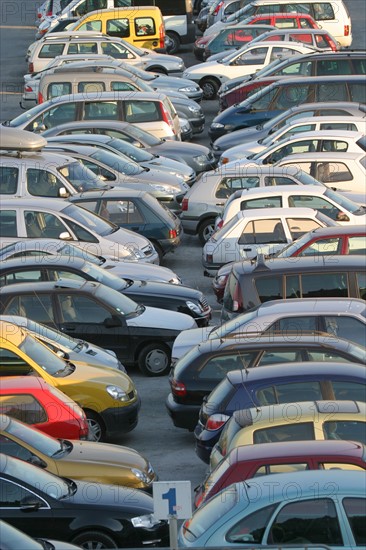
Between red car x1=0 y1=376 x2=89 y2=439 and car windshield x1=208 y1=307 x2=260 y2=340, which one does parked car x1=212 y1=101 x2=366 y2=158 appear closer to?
car windshield x1=208 y1=307 x2=260 y2=340

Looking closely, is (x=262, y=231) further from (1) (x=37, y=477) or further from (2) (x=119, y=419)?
(1) (x=37, y=477)

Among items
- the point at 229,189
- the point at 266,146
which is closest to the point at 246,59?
the point at 266,146

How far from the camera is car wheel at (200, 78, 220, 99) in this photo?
3384cm

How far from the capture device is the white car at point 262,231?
20094 millimetres

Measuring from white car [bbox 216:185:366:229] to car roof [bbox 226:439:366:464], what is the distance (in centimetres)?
1001

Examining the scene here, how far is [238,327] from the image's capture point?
1594cm

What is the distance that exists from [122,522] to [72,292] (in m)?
6.13

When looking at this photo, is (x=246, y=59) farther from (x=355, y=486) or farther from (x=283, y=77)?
(x=355, y=486)

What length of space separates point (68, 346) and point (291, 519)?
22.7 ft

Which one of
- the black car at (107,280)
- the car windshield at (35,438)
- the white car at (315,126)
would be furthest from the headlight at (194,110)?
the car windshield at (35,438)

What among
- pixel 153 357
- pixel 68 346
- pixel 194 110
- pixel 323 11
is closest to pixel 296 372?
pixel 68 346

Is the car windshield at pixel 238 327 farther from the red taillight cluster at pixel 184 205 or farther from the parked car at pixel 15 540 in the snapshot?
the red taillight cluster at pixel 184 205

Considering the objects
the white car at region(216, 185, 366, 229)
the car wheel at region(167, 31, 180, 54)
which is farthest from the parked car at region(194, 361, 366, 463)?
the car wheel at region(167, 31, 180, 54)

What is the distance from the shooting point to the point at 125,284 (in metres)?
18.9
